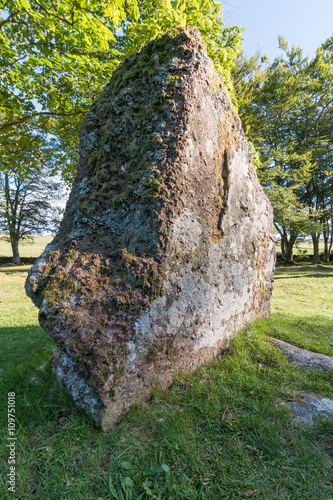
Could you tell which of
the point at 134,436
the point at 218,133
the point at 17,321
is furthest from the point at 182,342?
the point at 17,321

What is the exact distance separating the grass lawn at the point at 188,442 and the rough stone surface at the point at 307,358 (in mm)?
138

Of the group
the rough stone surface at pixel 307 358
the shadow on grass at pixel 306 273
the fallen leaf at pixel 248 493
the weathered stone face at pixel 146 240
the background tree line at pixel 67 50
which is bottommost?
the fallen leaf at pixel 248 493

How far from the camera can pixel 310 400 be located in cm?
251

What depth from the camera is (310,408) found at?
242 cm

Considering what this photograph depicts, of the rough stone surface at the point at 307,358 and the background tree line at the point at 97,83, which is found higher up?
the background tree line at the point at 97,83

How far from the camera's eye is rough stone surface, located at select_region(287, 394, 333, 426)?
2.32 metres

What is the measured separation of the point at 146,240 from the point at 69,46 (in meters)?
7.22

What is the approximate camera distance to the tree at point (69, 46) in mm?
5691

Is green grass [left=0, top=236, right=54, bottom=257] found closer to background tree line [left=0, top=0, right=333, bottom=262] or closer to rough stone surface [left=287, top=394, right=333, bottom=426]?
background tree line [left=0, top=0, right=333, bottom=262]

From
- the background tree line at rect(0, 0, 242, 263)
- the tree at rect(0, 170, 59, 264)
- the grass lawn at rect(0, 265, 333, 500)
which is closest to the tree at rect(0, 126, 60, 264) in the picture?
the tree at rect(0, 170, 59, 264)

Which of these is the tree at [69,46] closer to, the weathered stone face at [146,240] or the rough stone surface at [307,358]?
the weathered stone face at [146,240]

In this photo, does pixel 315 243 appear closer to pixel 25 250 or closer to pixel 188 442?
pixel 188 442

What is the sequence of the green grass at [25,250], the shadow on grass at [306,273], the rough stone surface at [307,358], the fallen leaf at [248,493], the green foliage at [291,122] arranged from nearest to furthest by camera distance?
the fallen leaf at [248,493], the rough stone surface at [307,358], the shadow on grass at [306,273], the green foliage at [291,122], the green grass at [25,250]

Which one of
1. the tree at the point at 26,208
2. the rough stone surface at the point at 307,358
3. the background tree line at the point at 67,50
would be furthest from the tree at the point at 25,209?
the rough stone surface at the point at 307,358
